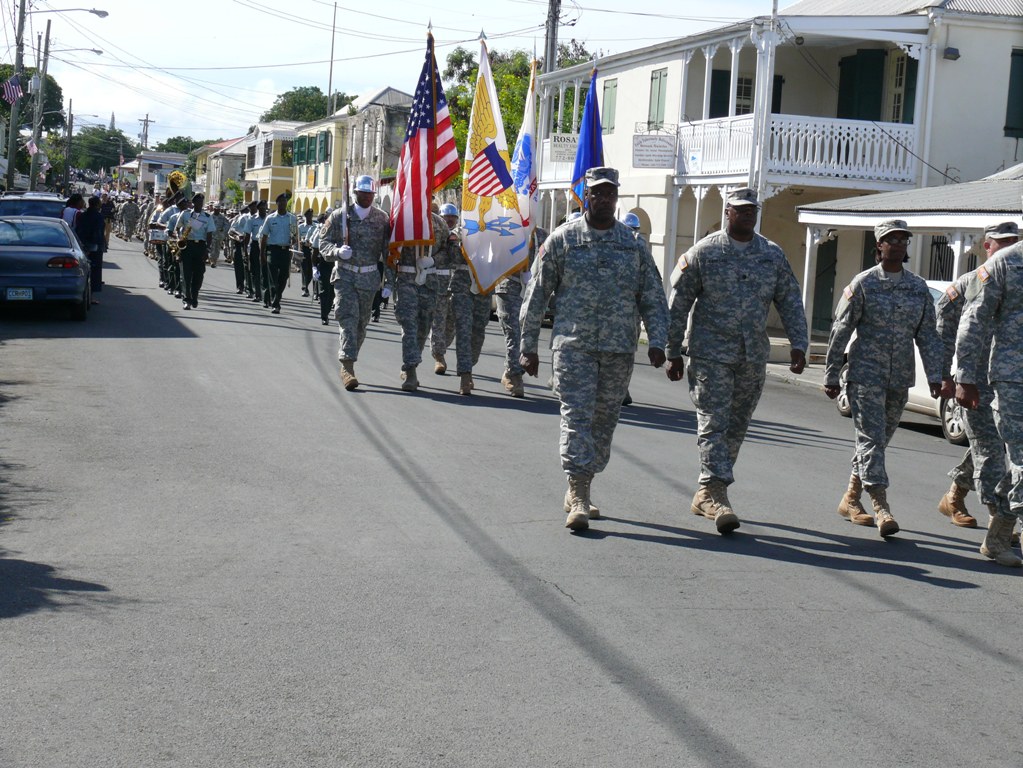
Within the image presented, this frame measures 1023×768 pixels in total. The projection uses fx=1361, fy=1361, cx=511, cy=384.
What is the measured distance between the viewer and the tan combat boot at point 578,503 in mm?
7805

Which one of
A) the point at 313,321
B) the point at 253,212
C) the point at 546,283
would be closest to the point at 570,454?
the point at 546,283

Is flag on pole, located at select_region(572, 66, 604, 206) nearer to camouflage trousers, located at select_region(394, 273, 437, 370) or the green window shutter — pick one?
camouflage trousers, located at select_region(394, 273, 437, 370)

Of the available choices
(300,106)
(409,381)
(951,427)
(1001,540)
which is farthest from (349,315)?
(300,106)

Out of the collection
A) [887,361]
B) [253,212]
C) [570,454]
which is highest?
[253,212]

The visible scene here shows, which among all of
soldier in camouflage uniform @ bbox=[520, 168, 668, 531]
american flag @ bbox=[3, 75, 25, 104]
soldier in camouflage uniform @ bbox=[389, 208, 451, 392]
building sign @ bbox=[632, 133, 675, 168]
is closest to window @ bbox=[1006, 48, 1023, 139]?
building sign @ bbox=[632, 133, 675, 168]

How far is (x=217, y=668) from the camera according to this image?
5184 millimetres

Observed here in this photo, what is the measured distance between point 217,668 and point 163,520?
271 cm

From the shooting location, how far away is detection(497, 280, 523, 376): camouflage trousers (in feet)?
47.5

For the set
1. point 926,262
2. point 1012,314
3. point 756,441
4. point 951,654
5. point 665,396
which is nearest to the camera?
point 951,654

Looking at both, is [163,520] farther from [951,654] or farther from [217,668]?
[951,654]

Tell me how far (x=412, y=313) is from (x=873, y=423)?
254 inches

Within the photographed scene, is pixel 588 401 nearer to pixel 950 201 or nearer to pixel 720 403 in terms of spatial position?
pixel 720 403

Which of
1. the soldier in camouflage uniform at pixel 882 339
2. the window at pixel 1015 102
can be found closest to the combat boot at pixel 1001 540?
the soldier in camouflage uniform at pixel 882 339

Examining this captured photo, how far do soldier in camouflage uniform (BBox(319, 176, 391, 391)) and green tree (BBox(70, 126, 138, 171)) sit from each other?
604 feet
